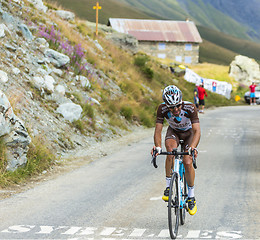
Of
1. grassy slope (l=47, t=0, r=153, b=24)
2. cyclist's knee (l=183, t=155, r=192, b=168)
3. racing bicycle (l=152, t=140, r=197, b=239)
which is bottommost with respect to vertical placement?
racing bicycle (l=152, t=140, r=197, b=239)

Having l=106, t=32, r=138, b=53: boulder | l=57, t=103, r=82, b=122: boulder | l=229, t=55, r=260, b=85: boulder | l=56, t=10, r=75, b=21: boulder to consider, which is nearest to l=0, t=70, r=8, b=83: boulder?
l=57, t=103, r=82, b=122: boulder

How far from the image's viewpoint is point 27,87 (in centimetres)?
1596

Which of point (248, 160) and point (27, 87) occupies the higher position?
point (27, 87)

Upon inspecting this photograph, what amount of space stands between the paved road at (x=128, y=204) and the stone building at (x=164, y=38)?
60.2 metres

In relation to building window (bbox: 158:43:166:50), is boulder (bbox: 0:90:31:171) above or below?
below

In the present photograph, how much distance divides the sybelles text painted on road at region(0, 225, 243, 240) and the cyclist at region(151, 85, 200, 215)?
1.48 ft

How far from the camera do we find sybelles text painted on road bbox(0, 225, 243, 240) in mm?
6461

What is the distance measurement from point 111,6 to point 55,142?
Result: 597ft

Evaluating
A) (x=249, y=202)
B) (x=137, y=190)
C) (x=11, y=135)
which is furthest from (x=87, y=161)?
(x=249, y=202)

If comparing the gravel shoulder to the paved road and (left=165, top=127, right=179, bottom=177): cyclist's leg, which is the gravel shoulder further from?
(left=165, top=127, right=179, bottom=177): cyclist's leg

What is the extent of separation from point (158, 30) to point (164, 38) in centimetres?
337

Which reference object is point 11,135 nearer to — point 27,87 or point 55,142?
point 55,142

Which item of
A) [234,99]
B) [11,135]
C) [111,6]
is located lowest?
[234,99]

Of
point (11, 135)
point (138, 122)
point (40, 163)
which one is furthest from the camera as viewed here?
point (138, 122)
